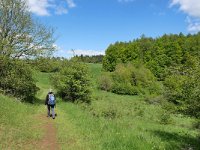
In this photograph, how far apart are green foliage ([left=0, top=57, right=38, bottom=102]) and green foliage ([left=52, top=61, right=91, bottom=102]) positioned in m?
6.98

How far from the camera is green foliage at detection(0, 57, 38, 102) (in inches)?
1280

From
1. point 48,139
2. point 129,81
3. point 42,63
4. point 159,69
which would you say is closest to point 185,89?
point 48,139

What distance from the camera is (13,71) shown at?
32.8 meters

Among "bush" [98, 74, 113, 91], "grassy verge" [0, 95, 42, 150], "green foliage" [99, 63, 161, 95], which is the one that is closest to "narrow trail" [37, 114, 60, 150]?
"grassy verge" [0, 95, 42, 150]

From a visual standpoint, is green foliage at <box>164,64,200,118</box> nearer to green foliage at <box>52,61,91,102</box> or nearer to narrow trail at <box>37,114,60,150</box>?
narrow trail at <box>37,114,60,150</box>

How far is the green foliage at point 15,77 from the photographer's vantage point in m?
32.5

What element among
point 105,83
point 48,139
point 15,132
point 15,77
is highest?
point 105,83

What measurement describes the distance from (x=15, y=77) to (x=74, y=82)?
8786mm

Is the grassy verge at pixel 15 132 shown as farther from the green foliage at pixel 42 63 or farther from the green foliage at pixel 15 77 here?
the green foliage at pixel 42 63

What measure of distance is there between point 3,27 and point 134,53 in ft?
290

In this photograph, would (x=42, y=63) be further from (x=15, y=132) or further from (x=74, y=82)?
(x=15, y=132)

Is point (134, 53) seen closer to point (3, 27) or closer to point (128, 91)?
point (128, 91)

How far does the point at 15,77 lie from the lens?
3291 cm

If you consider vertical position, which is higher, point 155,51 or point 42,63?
point 155,51
